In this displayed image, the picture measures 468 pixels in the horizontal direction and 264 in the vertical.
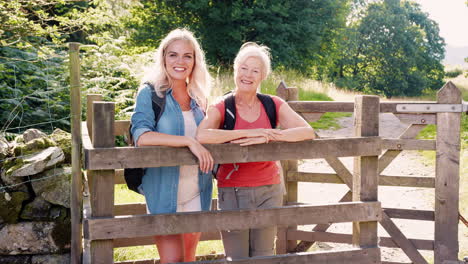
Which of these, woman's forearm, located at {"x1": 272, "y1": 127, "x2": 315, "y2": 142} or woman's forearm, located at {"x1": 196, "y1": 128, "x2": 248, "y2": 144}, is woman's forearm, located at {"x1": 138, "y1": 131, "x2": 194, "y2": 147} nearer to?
woman's forearm, located at {"x1": 196, "y1": 128, "x2": 248, "y2": 144}

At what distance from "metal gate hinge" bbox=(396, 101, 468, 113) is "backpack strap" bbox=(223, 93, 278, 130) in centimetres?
189

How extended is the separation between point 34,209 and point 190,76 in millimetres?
1702

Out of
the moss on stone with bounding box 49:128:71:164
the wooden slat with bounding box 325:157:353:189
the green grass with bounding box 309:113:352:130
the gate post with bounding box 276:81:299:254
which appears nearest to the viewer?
the moss on stone with bounding box 49:128:71:164

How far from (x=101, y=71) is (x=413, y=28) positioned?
1619 inches

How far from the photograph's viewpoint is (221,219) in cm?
308

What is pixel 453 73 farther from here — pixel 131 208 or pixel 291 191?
pixel 131 208

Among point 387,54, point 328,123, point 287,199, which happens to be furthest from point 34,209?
point 387,54

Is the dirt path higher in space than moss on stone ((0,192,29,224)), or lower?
lower

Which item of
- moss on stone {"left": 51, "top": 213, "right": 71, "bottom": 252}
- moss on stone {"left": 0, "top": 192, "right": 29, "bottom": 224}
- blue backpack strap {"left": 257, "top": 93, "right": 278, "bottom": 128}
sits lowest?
A: moss on stone {"left": 51, "top": 213, "right": 71, "bottom": 252}

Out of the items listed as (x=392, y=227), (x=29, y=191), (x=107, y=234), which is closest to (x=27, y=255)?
(x=29, y=191)

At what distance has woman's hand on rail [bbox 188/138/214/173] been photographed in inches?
115

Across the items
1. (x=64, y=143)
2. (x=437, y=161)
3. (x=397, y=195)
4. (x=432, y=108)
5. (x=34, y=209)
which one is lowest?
(x=397, y=195)

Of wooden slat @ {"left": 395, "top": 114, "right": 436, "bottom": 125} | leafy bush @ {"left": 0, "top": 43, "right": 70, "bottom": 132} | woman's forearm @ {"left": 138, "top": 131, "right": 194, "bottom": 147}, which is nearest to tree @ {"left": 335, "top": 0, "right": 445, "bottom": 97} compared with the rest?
leafy bush @ {"left": 0, "top": 43, "right": 70, "bottom": 132}

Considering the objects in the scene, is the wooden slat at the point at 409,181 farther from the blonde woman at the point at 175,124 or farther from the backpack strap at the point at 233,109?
the blonde woman at the point at 175,124
